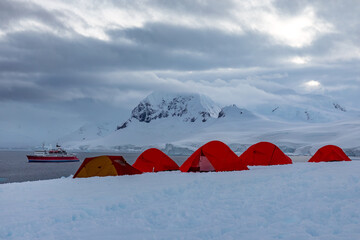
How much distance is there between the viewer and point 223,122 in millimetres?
186750

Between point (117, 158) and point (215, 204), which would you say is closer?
point (215, 204)

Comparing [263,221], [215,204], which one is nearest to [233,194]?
[215,204]

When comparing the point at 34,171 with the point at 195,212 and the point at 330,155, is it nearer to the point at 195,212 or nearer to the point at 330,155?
the point at 330,155

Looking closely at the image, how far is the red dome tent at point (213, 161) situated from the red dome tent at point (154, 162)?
8.18ft

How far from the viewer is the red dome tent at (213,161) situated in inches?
666

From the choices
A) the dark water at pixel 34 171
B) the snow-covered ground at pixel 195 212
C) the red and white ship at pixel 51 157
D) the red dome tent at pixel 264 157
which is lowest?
the dark water at pixel 34 171

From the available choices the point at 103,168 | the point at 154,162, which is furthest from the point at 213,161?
the point at 103,168

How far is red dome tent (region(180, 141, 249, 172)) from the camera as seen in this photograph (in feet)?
55.5

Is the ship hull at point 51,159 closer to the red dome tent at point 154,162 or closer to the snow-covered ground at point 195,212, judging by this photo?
the red dome tent at point 154,162

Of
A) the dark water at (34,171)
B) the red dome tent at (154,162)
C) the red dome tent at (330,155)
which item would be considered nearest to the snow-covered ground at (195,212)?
the red dome tent at (154,162)

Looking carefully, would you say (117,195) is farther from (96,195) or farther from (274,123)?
(274,123)

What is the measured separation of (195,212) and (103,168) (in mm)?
9640

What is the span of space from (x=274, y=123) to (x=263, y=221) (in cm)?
15279

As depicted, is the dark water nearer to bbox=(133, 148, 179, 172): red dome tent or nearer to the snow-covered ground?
bbox=(133, 148, 179, 172): red dome tent
